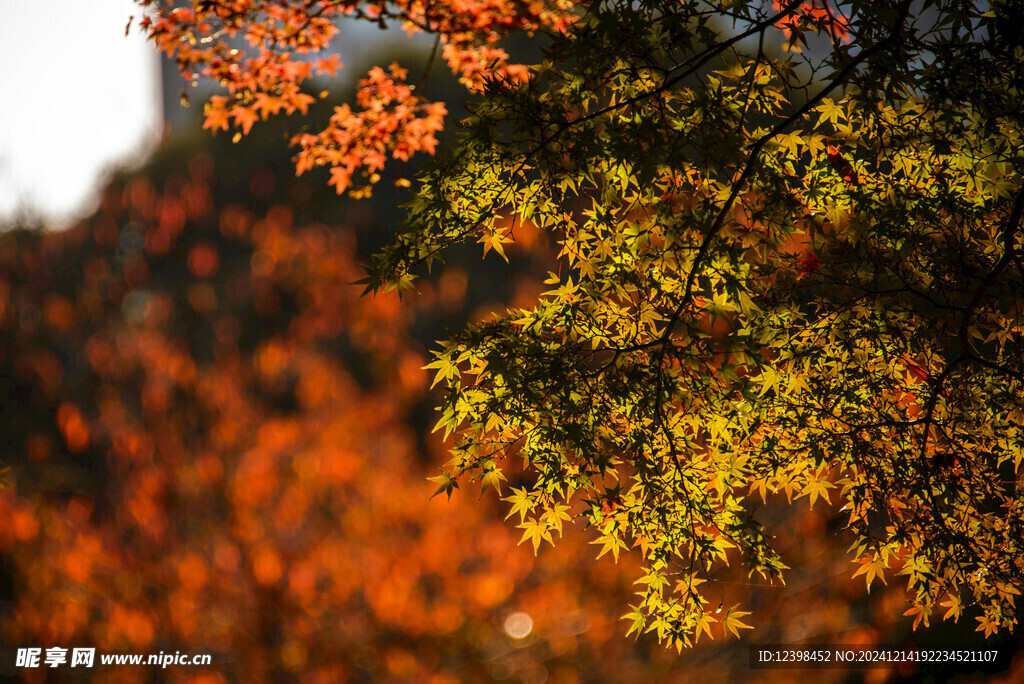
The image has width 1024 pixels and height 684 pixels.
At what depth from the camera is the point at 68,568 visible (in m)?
6.84

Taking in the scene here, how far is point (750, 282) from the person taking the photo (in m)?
2.42

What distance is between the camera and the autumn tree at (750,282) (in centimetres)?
220

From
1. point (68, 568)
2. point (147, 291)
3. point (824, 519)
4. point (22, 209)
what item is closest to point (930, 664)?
point (824, 519)

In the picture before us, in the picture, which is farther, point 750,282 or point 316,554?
point 316,554

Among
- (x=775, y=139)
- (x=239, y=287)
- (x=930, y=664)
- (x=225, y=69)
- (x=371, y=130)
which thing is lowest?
(x=930, y=664)

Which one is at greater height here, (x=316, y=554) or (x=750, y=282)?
(x=316, y=554)

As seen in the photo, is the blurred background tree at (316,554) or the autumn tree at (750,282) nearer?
the autumn tree at (750,282)

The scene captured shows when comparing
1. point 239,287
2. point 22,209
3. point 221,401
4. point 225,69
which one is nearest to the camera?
point 225,69

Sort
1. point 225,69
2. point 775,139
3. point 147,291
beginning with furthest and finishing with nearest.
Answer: point 147,291, point 225,69, point 775,139

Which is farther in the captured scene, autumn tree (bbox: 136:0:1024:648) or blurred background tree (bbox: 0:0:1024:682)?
blurred background tree (bbox: 0:0:1024:682)

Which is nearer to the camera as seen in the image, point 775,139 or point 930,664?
point 775,139

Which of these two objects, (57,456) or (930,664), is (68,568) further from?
(930,664)

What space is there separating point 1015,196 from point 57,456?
1126cm

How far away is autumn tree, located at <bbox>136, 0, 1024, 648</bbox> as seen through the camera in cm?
220
